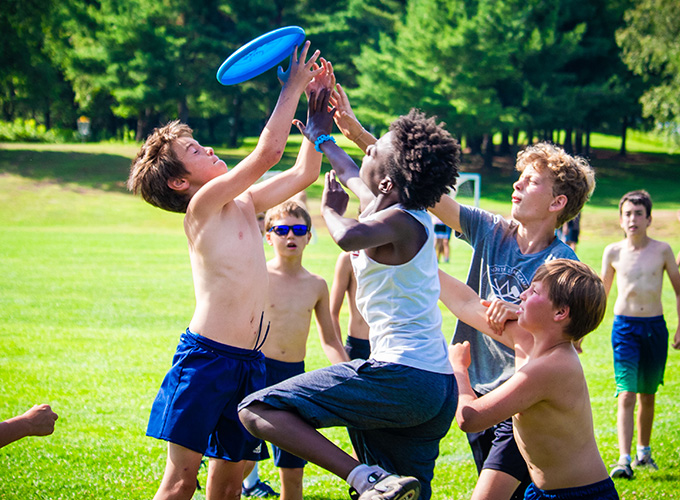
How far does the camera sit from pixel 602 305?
3080 millimetres

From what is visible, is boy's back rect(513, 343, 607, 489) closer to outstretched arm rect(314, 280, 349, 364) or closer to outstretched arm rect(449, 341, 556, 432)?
outstretched arm rect(449, 341, 556, 432)

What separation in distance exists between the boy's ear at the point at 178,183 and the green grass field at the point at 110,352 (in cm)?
232

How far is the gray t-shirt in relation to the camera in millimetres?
3771

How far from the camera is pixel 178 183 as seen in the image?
11.8 feet

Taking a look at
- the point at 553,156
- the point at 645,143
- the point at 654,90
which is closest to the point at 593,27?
the point at 654,90

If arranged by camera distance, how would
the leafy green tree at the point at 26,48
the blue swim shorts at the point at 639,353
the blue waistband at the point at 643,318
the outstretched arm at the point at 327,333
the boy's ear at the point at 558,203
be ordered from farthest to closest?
the leafy green tree at the point at 26,48, the blue waistband at the point at 643,318, the blue swim shorts at the point at 639,353, the outstretched arm at the point at 327,333, the boy's ear at the point at 558,203

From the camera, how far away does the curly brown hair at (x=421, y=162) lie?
9.45 feet

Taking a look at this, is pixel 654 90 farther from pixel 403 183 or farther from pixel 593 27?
pixel 403 183

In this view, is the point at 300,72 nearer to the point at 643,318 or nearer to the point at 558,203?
the point at 558,203

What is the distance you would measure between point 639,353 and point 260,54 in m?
4.42

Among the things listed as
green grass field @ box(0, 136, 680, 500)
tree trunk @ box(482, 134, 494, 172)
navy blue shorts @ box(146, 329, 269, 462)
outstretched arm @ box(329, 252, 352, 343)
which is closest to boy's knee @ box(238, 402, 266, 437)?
navy blue shorts @ box(146, 329, 269, 462)

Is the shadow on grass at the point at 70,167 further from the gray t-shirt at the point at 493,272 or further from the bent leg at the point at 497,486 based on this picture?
the bent leg at the point at 497,486

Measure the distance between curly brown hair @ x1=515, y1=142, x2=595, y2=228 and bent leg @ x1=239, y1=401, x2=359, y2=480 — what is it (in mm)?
1991

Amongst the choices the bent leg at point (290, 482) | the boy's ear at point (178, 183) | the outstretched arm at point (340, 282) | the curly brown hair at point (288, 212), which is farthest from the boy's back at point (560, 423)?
the outstretched arm at point (340, 282)
